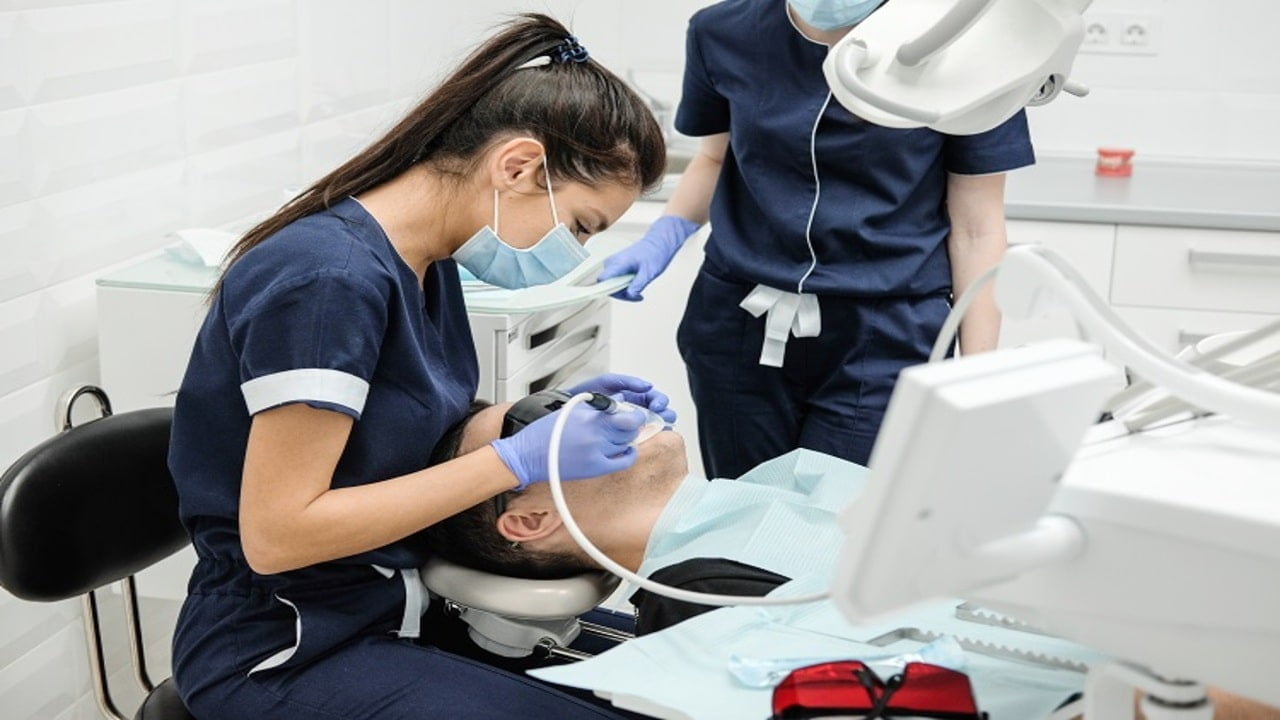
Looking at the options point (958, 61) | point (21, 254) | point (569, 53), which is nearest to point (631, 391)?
point (569, 53)

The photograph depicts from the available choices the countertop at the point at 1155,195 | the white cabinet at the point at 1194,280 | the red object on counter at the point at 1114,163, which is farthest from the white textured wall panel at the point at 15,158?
the red object on counter at the point at 1114,163

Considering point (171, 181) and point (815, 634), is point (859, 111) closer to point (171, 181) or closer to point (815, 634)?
point (815, 634)

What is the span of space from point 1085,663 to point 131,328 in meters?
1.48

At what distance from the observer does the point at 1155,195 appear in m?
3.10

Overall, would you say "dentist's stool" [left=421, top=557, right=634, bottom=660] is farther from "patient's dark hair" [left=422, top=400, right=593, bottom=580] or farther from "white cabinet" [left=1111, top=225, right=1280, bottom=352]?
"white cabinet" [left=1111, top=225, right=1280, bottom=352]

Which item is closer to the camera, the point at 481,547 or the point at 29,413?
the point at 481,547

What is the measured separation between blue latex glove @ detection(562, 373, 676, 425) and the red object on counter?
6.03 feet

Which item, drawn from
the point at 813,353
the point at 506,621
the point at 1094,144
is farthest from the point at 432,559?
the point at 1094,144

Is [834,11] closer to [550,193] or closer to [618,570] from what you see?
[550,193]

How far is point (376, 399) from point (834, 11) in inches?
32.0

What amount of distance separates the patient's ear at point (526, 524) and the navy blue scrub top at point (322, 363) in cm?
11

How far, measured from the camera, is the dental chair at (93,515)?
1605 mm

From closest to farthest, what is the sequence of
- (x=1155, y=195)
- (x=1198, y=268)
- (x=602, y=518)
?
(x=602, y=518) < (x=1198, y=268) < (x=1155, y=195)

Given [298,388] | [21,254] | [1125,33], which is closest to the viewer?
[298,388]
